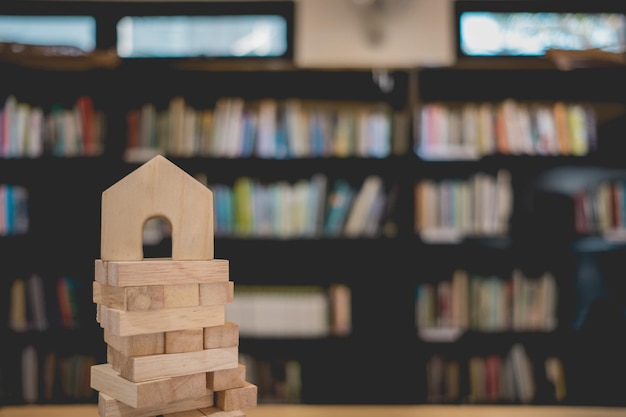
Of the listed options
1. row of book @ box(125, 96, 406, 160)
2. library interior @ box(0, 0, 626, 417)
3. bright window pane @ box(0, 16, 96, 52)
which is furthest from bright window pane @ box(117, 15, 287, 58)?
row of book @ box(125, 96, 406, 160)

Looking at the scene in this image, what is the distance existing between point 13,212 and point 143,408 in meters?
2.03

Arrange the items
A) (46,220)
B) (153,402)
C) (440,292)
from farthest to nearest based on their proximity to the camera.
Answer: (46,220), (440,292), (153,402)

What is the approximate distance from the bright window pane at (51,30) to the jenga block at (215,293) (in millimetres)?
2272

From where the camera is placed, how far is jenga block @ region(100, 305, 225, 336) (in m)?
0.94

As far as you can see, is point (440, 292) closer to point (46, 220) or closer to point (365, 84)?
point (365, 84)

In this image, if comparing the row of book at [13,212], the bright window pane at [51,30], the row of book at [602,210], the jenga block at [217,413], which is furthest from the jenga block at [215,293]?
the bright window pane at [51,30]

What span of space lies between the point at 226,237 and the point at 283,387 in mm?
831

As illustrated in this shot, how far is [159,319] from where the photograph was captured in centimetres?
97

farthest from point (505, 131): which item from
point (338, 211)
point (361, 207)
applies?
point (338, 211)

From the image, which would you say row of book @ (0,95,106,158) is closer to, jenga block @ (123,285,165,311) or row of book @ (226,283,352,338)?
row of book @ (226,283,352,338)

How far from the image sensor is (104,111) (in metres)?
2.67

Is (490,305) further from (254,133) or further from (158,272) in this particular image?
(158,272)

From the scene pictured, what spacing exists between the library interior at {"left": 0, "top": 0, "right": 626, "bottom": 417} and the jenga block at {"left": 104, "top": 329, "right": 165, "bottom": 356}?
145 cm

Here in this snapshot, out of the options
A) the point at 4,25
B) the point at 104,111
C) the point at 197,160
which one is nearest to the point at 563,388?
the point at 197,160
